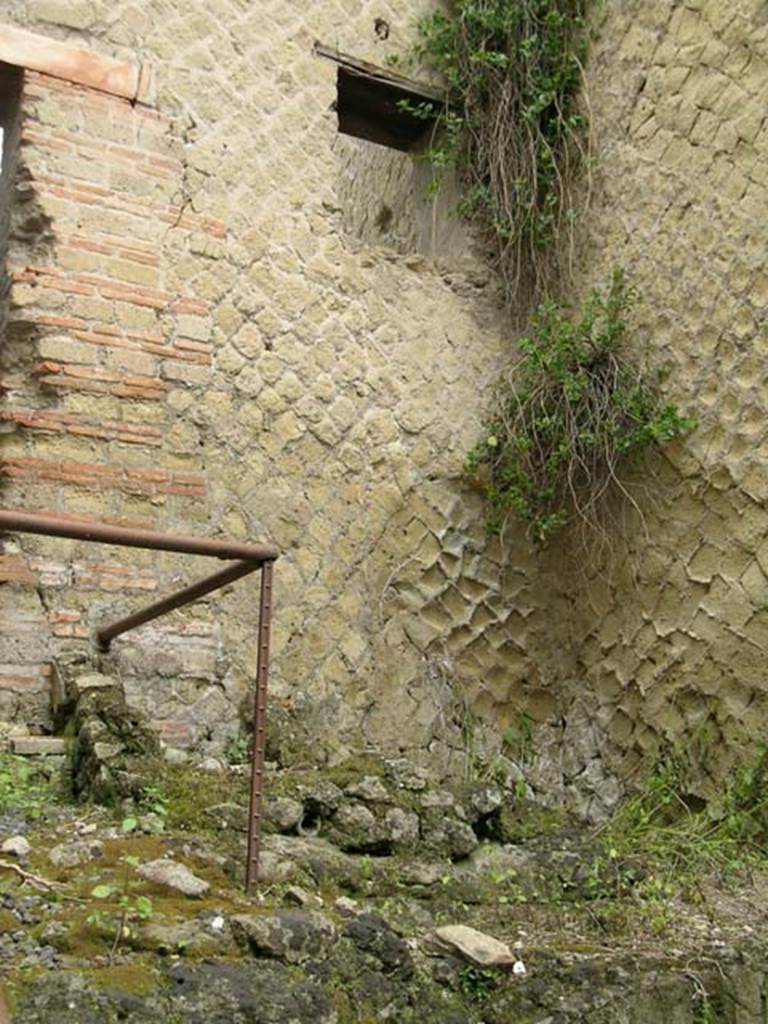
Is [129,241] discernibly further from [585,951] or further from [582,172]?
[585,951]

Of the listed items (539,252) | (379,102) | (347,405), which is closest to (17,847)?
(347,405)

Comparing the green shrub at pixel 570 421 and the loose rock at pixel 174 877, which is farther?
the green shrub at pixel 570 421

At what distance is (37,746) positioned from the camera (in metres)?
4.26

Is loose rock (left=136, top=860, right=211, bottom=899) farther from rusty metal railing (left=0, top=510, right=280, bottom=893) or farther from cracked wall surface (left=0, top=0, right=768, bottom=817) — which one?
cracked wall surface (left=0, top=0, right=768, bottom=817)

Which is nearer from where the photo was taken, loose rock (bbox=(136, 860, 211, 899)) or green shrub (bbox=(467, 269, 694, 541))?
loose rock (bbox=(136, 860, 211, 899))

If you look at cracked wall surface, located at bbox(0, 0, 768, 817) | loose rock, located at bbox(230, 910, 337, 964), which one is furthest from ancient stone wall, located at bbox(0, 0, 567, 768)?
loose rock, located at bbox(230, 910, 337, 964)

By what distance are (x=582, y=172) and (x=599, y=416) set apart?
1294 mm

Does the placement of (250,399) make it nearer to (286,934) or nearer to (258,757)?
(258,757)

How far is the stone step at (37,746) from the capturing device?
4.24 m

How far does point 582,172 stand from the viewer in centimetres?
567

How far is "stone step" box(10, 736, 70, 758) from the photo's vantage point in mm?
4238

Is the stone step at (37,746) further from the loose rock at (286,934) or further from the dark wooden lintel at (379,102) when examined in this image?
the dark wooden lintel at (379,102)

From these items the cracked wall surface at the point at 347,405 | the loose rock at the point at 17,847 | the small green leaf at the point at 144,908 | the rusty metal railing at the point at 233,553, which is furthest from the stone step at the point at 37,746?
the small green leaf at the point at 144,908

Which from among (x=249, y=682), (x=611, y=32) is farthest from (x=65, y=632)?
(x=611, y=32)
